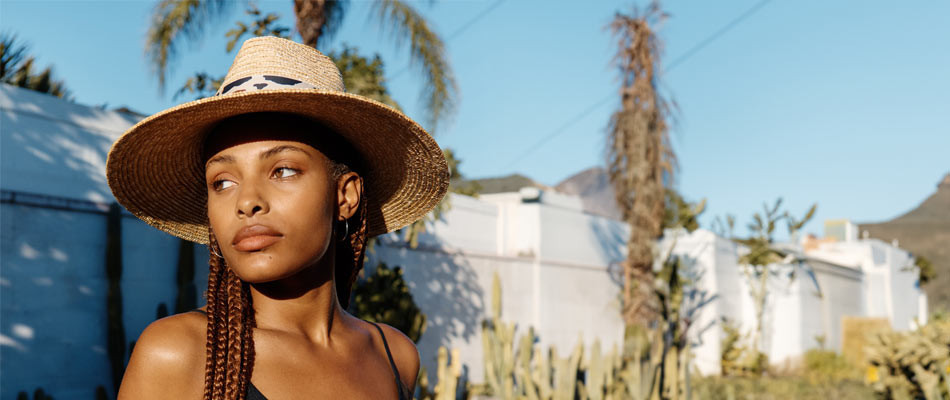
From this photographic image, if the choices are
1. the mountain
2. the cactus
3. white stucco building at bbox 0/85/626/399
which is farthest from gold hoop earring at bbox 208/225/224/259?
the mountain

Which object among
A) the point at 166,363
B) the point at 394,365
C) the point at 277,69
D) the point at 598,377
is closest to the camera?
the point at 166,363

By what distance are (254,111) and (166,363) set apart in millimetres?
531

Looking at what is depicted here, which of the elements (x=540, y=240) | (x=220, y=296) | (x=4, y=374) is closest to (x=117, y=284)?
(x=4, y=374)

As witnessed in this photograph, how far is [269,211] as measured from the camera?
1519 mm

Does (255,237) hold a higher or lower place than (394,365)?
higher

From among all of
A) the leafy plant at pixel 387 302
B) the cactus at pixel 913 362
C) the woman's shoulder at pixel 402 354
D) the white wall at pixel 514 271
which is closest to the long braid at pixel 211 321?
the woman's shoulder at pixel 402 354

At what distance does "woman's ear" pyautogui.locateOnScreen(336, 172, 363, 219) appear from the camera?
5.71 ft

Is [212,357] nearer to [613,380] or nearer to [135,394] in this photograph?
[135,394]

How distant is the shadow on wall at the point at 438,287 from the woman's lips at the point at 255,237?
25.2 ft

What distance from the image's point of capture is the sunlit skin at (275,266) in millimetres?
1430

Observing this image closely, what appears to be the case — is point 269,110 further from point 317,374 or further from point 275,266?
point 317,374

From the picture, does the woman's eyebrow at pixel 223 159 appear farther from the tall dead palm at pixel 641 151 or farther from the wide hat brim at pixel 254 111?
the tall dead palm at pixel 641 151

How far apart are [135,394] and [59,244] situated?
576 centimetres

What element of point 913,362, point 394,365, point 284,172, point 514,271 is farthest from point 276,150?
point 514,271
